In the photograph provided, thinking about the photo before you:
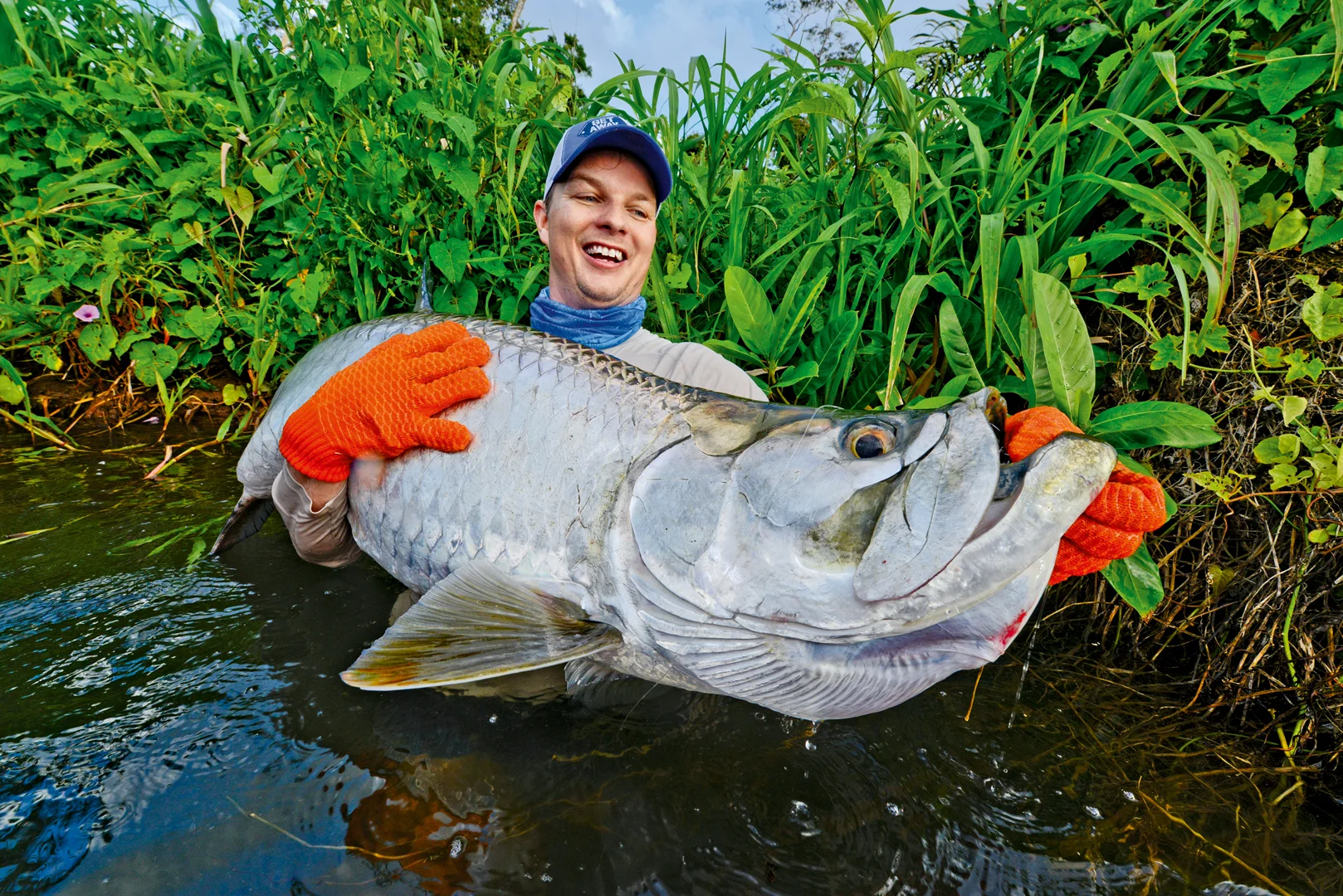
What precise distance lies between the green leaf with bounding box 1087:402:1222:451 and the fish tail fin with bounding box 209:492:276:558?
9.50ft

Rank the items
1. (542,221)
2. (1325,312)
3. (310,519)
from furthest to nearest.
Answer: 1. (542,221)
2. (310,519)
3. (1325,312)

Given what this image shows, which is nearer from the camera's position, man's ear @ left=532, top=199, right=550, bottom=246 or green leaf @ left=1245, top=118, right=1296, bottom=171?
green leaf @ left=1245, top=118, right=1296, bottom=171

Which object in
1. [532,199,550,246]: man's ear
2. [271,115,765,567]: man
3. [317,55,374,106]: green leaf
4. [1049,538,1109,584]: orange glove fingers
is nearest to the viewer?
[1049,538,1109,584]: orange glove fingers

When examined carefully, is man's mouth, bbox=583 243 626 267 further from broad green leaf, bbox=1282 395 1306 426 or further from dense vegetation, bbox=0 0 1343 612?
broad green leaf, bbox=1282 395 1306 426

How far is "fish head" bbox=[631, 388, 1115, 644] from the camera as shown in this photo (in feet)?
3.43

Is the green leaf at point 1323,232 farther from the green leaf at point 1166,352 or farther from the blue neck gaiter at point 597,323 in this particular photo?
the blue neck gaiter at point 597,323

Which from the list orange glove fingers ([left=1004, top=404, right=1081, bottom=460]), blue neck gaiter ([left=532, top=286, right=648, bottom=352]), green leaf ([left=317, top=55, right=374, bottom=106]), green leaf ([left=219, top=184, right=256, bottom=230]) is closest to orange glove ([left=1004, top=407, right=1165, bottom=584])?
orange glove fingers ([left=1004, top=404, right=1081, bottom=460])

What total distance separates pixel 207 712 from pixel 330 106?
11.4 ft

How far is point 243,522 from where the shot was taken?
97.6 inches

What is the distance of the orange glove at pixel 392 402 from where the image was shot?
1756 mm

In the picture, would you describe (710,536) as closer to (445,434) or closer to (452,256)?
(445,434)

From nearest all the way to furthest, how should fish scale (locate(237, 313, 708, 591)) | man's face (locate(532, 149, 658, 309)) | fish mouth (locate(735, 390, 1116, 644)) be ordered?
fish mouth (locate(735, 390, 1116, 644)), fish scale (locate(237, 313, 708, 591)), man's face (locate(532, 149, 658, 309))

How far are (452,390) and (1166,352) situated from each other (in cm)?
222

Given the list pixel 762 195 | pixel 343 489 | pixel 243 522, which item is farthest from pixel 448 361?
pixel 762 195
